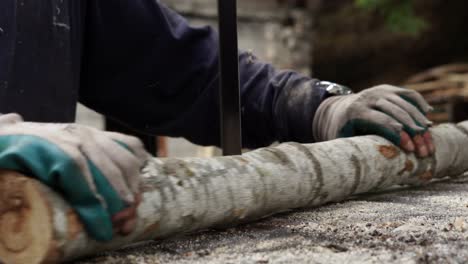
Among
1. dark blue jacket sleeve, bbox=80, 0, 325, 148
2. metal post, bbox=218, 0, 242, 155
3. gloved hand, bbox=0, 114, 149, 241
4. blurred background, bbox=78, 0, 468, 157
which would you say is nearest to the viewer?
gloved hand, bbox=0, 114, 149, 241

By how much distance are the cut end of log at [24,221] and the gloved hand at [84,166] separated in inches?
0.9

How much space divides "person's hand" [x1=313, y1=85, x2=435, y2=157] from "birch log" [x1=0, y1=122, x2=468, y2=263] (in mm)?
41

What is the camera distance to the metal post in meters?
1.51

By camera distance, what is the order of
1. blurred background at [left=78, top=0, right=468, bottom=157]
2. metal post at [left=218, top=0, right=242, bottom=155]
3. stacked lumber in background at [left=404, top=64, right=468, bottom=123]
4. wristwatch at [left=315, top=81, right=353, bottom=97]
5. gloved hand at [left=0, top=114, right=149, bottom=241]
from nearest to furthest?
gloved hand at [left=0, top=114, right=149, bottom=241]
metal post at [left=218, top=0, right=242, bottom=155]
wristwatch at [left=315, top=81, right=353, bottom=97]
stacked lumber in background at [left=404, top=64, right=468, bottom=123]
blurred background at [left=78, top=0, right=468, bottom=157]

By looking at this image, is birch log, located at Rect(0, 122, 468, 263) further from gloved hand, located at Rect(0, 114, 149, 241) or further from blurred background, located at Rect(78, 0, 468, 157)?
blurred background, located at Rect(78, 0, 468, 157)

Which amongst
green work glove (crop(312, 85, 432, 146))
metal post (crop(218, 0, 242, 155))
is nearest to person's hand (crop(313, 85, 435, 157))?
green work glove (crop(312, 85, 432, 146))

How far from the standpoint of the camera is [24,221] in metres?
0.97

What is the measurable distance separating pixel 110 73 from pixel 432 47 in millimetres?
8252

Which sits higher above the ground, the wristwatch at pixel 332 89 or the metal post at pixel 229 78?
the metal post at pixel 229 78

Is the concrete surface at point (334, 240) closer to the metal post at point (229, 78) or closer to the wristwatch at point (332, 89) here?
the metal post at point (229, 78)

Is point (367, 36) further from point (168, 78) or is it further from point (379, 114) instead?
point (379, 114)

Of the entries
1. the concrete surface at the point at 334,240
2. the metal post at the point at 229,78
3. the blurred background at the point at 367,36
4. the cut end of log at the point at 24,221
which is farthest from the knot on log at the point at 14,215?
the blurred background at the point at 367,36

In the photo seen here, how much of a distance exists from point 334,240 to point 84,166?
0.47 meters

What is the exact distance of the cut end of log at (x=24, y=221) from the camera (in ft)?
3.10
